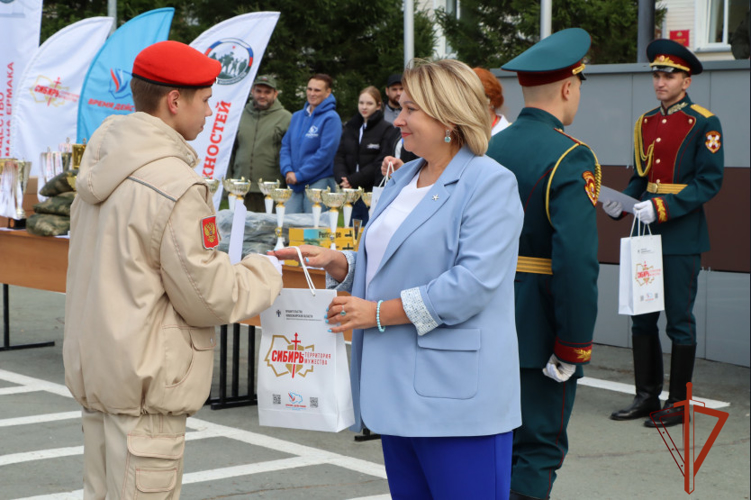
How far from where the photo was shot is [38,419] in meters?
6.24

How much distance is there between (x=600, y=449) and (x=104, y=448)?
3460mm

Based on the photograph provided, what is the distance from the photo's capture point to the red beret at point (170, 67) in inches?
117

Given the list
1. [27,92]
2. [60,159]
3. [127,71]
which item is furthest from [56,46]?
[60,159]

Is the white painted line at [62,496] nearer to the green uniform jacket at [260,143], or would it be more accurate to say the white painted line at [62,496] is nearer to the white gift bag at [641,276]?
the white gift bag at [641,276]

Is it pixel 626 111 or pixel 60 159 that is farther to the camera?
pixel 626 111

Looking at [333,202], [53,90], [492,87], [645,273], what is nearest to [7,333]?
[333,202]

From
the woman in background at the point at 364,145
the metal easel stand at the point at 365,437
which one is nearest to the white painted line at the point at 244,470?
the metal easel stand at the point at 365,437

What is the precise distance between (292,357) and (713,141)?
3936 millimetres

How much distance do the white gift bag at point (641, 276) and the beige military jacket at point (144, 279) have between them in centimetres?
336

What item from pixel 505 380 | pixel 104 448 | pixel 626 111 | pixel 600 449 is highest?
pixel 626 111

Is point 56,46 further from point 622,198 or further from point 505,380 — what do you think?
point 505,380

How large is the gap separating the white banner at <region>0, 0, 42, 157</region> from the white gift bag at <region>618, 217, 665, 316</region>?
8333 millimetres

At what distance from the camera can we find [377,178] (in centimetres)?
959

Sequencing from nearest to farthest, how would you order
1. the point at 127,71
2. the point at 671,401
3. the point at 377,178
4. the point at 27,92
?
the point at 671,401, the point at 377,178, the point at 127,71, the point at 27,92
